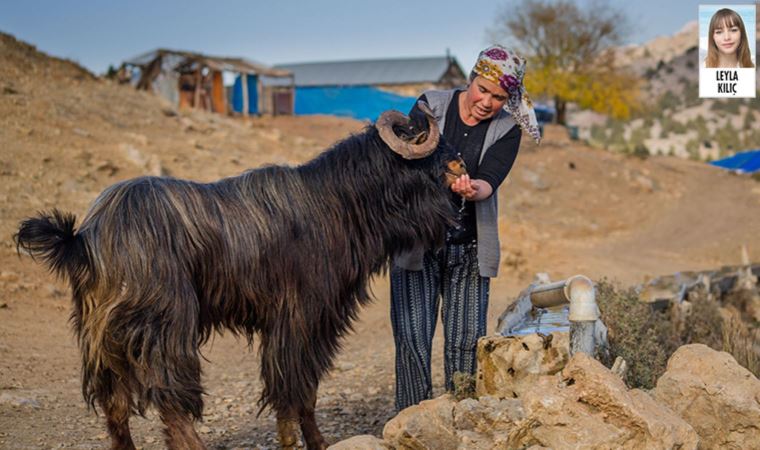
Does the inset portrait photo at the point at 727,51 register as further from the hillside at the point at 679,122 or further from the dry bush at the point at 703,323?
the hillside at the point at 679,122

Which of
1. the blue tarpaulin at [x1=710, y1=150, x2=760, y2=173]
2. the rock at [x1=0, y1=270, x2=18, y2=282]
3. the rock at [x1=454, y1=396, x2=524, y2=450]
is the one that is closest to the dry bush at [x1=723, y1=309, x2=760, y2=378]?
the rock at [x1=454, y1=396, x2=524, y2=450]

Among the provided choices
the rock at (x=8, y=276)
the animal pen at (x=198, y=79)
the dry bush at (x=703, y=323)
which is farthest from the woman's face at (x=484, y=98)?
the animal pen at (x=198, y=79)

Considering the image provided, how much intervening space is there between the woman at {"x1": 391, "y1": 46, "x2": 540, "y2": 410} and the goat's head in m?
0.08

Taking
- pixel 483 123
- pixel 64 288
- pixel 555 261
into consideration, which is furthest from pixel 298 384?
pixel 555 261

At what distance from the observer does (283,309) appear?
469cm

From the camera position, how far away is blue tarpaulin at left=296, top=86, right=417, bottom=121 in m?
35.8

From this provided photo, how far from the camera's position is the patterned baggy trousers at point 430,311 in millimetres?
5242

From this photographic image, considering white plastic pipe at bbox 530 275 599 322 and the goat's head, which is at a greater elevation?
the goat's head

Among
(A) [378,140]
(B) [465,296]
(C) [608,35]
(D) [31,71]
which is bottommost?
(B) [465,296]

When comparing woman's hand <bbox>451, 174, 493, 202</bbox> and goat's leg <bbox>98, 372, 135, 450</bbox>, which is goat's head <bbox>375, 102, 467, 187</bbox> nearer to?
woman's hand <bbox>451, 174, 493, 202</bbox>

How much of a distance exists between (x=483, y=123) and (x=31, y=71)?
53.9 feet

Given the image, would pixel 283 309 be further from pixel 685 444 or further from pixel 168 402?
pixel 685 444

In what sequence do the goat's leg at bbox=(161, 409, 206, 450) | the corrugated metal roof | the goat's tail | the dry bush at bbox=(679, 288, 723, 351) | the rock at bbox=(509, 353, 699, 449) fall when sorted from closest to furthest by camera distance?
the rock at bbox=(509, 353, 699, 449) → the goat's tail → the goat's leg at bbox=(161, 409, 206, 450) → the dry bush at bbox=(679, 288, 723, 351) → the corrugated metal roof

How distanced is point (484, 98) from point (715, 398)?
197 centimetres
